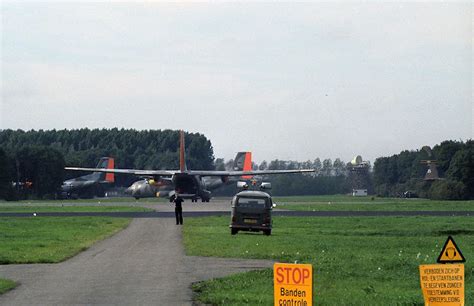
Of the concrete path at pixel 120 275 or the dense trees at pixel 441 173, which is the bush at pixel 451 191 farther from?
the concrete path at pixel 120 275

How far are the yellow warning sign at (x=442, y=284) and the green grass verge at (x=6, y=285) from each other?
10.9 m

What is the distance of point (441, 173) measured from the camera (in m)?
160

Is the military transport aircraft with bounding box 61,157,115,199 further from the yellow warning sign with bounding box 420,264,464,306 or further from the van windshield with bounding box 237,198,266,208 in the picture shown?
the yellow warning sign with bounding box 420,264,464,306

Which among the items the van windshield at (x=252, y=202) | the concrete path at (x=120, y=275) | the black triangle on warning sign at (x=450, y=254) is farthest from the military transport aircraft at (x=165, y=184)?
the black triangle on warning sign at (x=450, y=254)

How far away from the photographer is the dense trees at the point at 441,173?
431 ft

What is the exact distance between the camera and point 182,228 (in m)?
52.4

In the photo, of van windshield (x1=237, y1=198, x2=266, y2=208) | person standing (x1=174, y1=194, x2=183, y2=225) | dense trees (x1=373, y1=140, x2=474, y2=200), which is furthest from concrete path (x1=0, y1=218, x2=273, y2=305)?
dense trees (x1=373, y1=140, x2=474, y2=200)

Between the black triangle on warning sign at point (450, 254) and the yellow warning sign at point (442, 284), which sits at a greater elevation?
the black triangle on warning sign at point (450, 254)

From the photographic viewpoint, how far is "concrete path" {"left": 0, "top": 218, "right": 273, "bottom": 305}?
69.2 feet

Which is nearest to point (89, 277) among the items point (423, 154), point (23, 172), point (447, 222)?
point (447, 222)

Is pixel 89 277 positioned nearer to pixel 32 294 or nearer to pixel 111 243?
pixel 32 294

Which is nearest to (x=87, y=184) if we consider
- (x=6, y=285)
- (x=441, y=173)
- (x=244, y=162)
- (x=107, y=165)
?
(x=107, y=165)

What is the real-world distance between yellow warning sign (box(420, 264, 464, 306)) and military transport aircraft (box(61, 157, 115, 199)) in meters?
138

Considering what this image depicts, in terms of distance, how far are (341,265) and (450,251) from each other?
12466 mm
